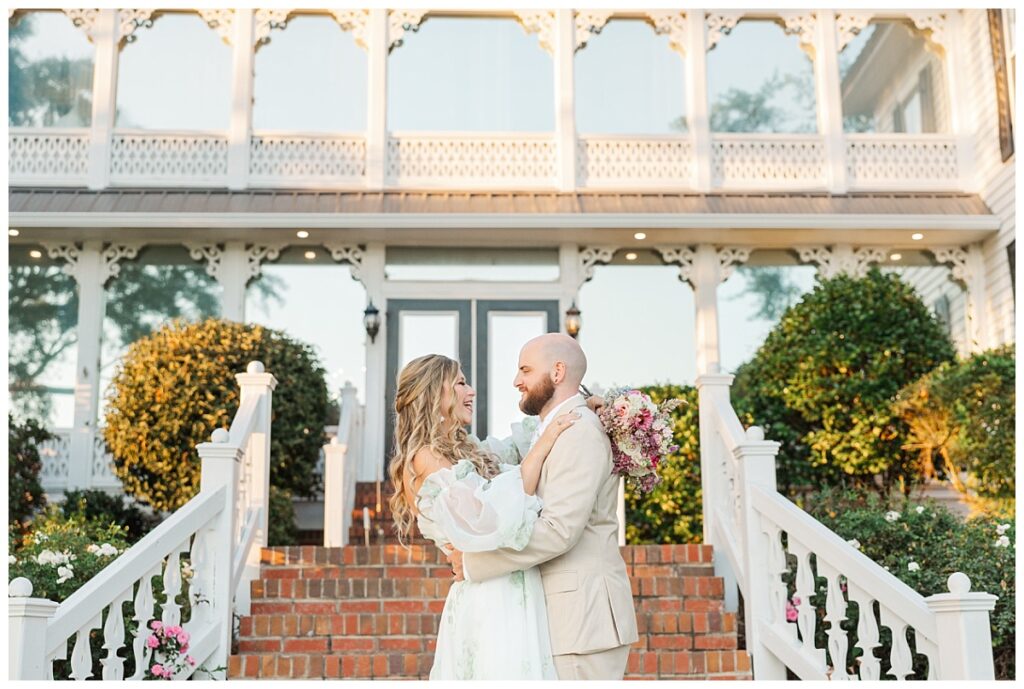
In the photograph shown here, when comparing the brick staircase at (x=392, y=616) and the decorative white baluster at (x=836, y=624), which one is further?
the brick staircase at (x=392, y=616)

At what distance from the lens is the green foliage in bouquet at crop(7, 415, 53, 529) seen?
10.4 meters

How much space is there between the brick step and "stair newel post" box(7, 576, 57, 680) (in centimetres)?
197

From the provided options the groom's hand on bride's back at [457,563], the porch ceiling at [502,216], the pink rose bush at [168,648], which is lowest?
the pink rose bush at [168,648]

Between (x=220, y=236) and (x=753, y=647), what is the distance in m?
8.08

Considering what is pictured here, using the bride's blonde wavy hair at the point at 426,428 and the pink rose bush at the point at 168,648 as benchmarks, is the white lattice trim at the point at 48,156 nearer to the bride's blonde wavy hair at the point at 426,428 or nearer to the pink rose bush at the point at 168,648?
the pink rose bush at the point at 168,648

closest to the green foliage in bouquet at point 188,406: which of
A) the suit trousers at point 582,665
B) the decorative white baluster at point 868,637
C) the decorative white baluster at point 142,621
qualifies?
the decorative white baluster at point 142,621

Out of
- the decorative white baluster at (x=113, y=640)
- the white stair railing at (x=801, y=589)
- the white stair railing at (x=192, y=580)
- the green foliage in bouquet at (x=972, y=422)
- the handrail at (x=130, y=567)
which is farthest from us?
the green foliage in bouquet at (x=972, y=422)

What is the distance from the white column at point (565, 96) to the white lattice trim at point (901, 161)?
3.16 metres

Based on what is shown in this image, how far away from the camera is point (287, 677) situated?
6301mm

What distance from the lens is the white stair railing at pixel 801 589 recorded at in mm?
4508

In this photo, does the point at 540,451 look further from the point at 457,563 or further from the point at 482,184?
the point at 482,184

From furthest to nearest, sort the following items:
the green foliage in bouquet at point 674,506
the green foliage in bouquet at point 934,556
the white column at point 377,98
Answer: the white column at point 377,98
the green foliage in bouquet at point 674,506
the green foliage in bouquet at point 934,556

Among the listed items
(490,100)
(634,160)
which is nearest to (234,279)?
(490,100)

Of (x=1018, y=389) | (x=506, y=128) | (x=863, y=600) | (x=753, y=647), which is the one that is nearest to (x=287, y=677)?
(x=753, y=647)
